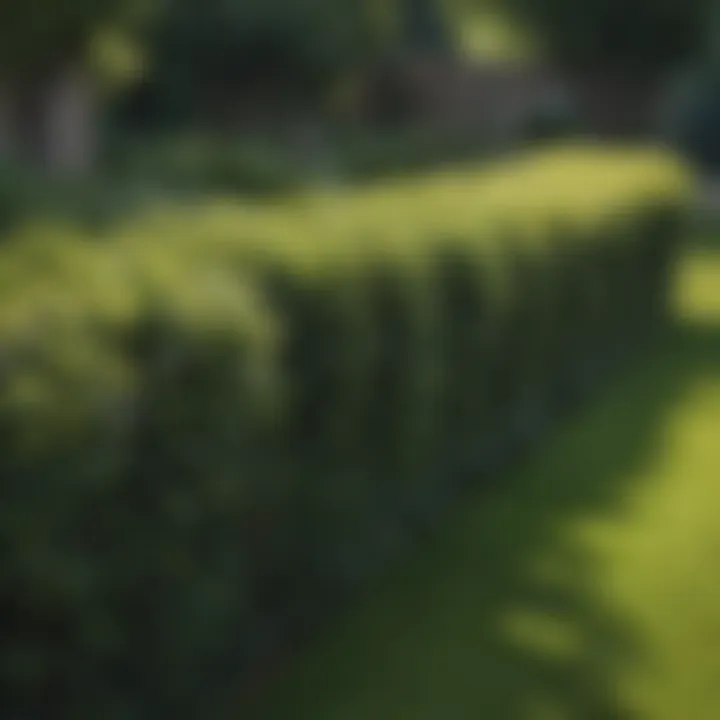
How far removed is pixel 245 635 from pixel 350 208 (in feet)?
→ 7.58

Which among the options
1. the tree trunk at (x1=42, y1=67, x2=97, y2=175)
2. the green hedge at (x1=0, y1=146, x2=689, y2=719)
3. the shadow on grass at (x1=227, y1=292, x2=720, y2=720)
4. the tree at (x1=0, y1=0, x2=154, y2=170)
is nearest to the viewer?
the green hedge at (x1=0, y1=146, x2=689, y2=719)

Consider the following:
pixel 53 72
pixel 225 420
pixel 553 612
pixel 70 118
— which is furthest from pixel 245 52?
pixel 225 420

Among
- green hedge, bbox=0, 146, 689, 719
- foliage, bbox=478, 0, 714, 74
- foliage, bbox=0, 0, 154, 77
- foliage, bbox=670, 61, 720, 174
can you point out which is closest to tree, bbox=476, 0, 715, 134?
foliage, bbox=478, 0, 714, 74

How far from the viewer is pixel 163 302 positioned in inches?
172

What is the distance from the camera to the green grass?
5246 mm

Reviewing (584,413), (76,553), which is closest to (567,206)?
(584,413)

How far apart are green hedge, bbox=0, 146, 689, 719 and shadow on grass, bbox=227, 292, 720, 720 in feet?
0.61

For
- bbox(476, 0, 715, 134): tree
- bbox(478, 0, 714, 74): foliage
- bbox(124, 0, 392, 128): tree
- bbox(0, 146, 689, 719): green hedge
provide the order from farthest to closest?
1. bbox(476, 0, 715, 134): tree
2. bbox(478, 0, 714, 74): foliage
3. bbox(124, 0, 392, 128): tree
4. bbox(0, 146, 689, 719): green hedge

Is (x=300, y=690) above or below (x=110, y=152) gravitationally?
below

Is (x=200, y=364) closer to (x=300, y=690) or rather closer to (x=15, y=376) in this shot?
(x=15, y=376)

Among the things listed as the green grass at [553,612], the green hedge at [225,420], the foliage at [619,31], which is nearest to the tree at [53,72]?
the green hedge at [225,420]

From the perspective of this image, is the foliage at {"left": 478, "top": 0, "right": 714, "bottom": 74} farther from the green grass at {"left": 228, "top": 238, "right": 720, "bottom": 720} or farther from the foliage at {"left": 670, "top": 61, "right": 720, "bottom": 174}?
the green grass at {"left": 228, "top": 238, "right": 720, "bottom": 720}

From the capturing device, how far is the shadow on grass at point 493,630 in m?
5.22

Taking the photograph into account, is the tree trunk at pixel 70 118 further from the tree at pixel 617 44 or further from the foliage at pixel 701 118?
the tree at pixel 617 44
